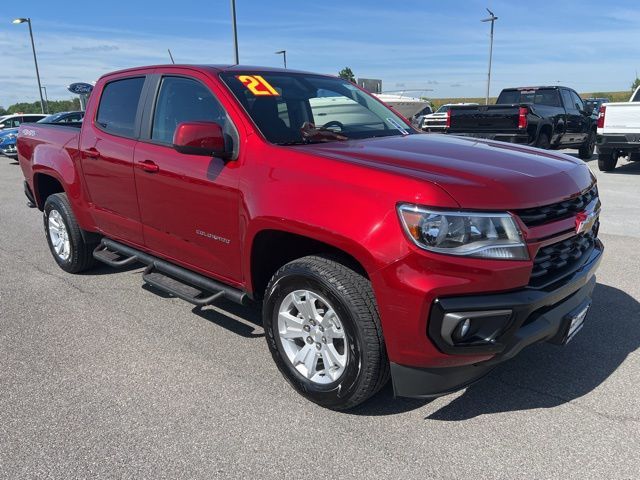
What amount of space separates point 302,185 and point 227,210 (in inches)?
25.5

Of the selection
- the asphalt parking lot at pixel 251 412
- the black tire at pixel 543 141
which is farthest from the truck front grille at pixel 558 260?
the black tire at pixel 543 141

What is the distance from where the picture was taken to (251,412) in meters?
2.90

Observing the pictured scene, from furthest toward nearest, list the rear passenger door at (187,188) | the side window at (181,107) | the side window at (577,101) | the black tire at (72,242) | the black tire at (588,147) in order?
the black tire at (588,147)
the side window at (577,101)
the black tire at (72,242)
the side window at (181,107)
the rear passenger door at (187,188)

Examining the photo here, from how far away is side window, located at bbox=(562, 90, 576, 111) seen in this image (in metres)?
14.1

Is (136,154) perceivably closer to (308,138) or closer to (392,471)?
(308,138)

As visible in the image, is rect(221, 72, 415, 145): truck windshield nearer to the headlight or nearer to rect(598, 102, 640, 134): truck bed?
the headlight

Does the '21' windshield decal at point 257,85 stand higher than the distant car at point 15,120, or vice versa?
the '21' windshield decal at point 257,85

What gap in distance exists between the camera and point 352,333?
264cm

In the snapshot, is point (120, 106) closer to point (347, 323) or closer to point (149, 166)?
point (149, 166)

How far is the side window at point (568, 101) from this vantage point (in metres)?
14.1

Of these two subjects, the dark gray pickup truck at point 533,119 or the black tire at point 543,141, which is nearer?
the dark gray pickup truck at point 533,119

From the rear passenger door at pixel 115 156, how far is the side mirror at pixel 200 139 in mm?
1017

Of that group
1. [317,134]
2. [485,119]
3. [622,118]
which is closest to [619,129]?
[622,118]

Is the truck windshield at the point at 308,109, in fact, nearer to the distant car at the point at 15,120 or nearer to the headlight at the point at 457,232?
the headlight at the point at 457,232
